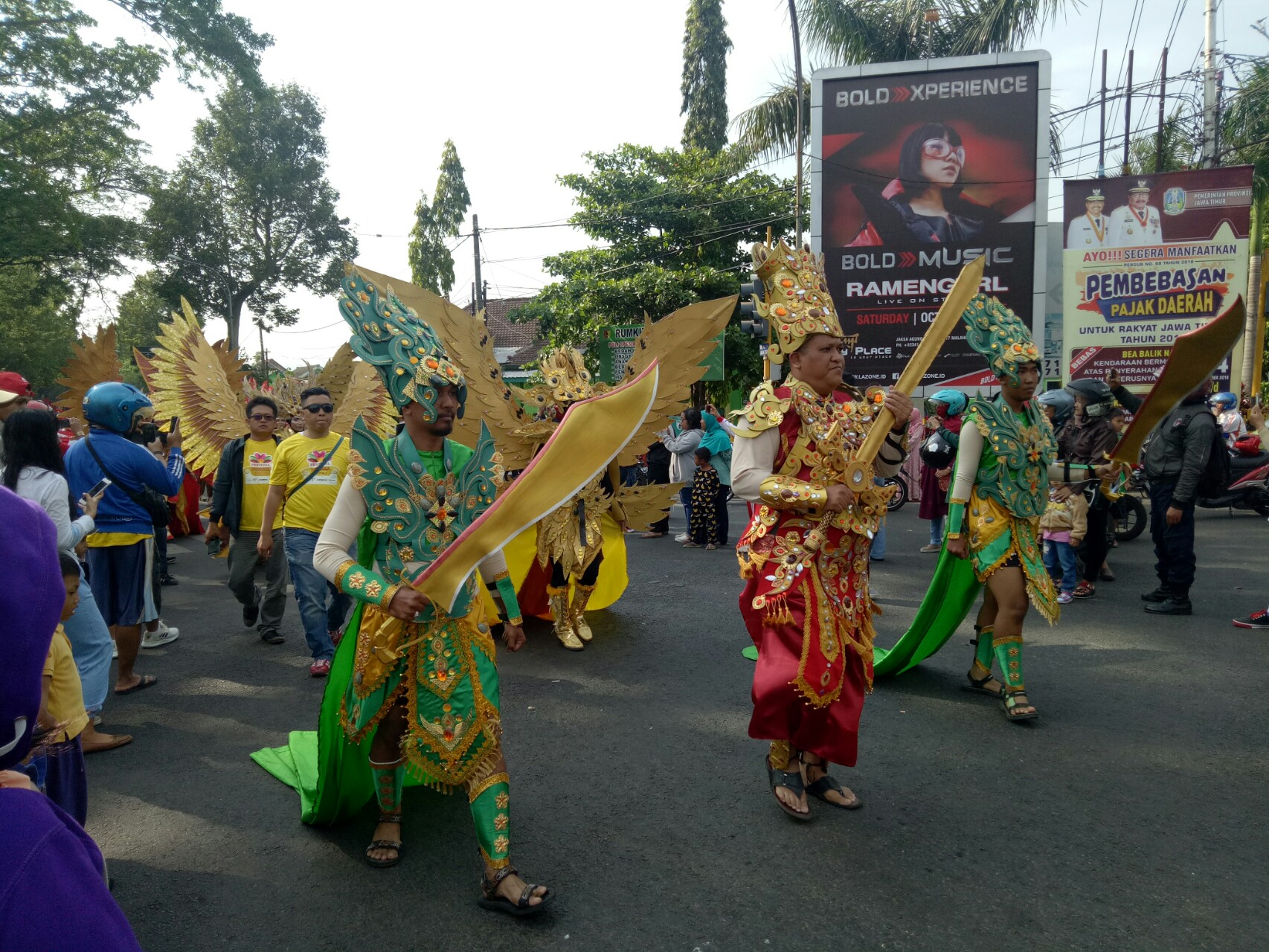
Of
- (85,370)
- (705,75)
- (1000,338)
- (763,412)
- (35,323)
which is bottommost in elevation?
(763,412)

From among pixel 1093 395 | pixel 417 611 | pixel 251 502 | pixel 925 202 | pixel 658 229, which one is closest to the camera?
pixel 417 611

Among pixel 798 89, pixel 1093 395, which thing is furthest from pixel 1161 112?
pixel 1093 395

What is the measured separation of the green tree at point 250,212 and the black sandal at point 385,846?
31813mm

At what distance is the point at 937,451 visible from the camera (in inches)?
251

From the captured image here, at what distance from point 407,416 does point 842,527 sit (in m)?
1.79

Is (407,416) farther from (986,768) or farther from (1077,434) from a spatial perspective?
(1077,434)

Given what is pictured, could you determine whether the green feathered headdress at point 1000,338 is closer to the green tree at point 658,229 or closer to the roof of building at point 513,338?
the green tree at point 658,229

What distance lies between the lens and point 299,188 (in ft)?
113

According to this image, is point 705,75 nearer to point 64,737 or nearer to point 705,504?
point 705,504

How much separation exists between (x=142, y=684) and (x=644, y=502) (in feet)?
12.5

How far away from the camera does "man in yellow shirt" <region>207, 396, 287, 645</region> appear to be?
634cm

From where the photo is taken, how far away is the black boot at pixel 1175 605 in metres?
6.90

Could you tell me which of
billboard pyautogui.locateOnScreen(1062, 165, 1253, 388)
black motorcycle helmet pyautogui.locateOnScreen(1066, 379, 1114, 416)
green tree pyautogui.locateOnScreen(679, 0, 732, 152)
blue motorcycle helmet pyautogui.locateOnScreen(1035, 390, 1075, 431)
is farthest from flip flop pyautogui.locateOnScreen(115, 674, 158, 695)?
green tree pyautogui.locateOnScreen(679, 0, 732, 152)

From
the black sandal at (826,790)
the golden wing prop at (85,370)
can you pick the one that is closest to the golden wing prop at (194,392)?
the golden wing prop at (85,370)
